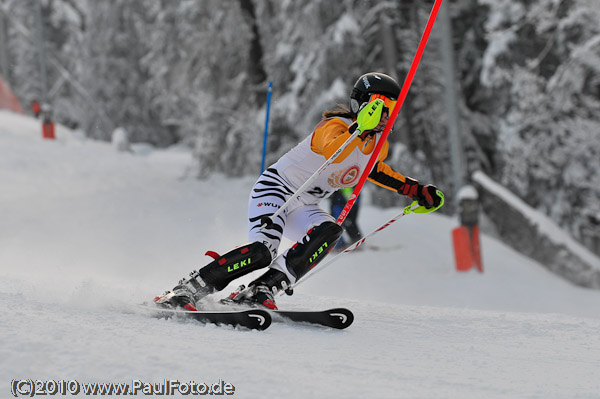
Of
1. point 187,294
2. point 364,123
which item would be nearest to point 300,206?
point 364,123

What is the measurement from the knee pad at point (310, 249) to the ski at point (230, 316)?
470 mm

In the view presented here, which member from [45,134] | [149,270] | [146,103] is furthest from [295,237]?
[146,103]

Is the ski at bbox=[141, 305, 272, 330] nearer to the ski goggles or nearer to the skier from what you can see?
the skier

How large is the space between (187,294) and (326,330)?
2.77 ft

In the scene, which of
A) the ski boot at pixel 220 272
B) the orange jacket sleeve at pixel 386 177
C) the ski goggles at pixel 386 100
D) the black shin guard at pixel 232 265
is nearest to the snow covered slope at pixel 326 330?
the ski boot at pixel 220 272

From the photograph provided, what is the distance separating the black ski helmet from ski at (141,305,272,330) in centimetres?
149

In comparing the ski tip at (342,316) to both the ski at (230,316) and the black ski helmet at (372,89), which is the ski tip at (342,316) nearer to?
the ski at (230,316)

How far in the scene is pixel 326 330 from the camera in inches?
154

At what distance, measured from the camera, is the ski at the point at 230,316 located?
12.1ft

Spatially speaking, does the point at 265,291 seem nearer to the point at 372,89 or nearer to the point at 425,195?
the point at 425,195

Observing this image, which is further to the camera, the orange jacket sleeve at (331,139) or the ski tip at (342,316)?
the orange jacket sleeve at (331,139)

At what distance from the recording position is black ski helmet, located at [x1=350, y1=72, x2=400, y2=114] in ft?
13.9

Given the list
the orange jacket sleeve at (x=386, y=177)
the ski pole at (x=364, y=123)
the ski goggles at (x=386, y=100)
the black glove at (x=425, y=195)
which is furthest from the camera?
the orange jacket sleeve at (x=386, y=177)

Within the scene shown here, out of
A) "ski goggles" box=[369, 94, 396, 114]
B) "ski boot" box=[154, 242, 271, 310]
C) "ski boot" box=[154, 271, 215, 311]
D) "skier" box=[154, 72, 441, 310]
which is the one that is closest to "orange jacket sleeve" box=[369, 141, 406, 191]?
"skier" box=[154, 72, 441, 310]
